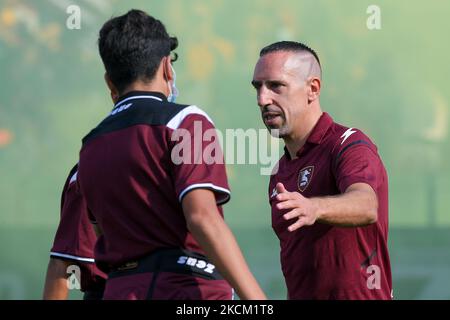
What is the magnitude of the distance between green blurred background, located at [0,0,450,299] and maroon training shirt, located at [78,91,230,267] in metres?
4.66

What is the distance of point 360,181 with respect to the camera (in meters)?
3.39

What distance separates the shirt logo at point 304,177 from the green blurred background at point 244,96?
12.2 ft

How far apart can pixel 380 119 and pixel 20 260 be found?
331 cm

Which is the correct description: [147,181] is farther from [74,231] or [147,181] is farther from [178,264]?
[74,231]

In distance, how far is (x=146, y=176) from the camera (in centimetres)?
290

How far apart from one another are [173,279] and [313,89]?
5.13 ft

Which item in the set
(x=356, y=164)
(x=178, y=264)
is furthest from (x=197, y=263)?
(x=356, y=164)

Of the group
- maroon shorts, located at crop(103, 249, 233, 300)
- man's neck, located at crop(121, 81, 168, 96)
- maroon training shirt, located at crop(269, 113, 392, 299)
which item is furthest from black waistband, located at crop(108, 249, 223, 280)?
maroon training shirt, located at crop(269, 113, 392, 299)

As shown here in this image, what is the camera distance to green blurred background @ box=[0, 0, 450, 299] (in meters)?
7.60

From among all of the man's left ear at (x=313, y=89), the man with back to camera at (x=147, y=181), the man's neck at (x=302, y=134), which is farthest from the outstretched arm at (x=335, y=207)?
the man's left ear at (x=313, y=89)

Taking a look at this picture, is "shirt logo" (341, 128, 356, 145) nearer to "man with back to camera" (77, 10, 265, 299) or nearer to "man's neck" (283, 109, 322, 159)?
"man's neck" (283, 109, 322, 159)

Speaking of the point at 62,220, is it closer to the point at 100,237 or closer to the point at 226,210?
the point at 100,237

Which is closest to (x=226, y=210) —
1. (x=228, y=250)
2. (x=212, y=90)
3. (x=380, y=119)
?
(x=212, y=90)

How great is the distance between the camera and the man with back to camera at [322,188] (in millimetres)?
3340
